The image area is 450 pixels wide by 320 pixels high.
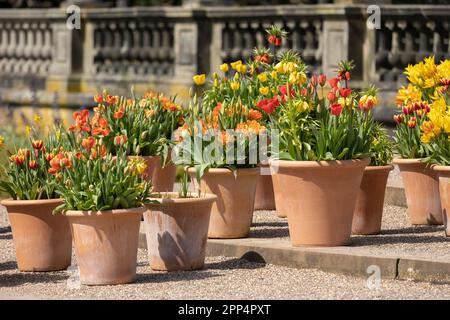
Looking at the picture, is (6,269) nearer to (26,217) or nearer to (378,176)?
(26,217)

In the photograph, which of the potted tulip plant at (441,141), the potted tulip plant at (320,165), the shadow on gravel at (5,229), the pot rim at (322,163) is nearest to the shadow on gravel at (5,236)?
the shadow on gravel at (5,229)

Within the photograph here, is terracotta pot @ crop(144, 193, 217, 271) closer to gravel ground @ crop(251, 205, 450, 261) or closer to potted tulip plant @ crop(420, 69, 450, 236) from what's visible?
gravel ground @ crop(251, 205, 450, 261)

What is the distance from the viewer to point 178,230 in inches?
358

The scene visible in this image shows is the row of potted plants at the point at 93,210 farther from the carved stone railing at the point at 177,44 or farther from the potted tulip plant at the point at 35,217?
the carved stone railing at the point at 177,44

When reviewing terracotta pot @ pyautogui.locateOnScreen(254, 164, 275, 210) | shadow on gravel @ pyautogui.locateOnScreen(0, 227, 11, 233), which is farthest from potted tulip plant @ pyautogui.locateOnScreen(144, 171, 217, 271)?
shadow on gravel @ pyautogui.locateOnScreen(0, 227, 11, 233)

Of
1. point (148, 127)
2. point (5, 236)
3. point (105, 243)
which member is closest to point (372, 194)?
point (148, 127)

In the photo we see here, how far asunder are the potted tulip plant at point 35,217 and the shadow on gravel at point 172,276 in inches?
26.4

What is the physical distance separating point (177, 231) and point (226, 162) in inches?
37.0

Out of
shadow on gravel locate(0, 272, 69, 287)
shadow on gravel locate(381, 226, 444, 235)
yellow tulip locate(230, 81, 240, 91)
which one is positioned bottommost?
shadow on gravel locate(0, 272, 69, 287)

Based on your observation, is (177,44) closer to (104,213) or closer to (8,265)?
(8,265)

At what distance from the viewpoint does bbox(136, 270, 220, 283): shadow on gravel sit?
888 cm

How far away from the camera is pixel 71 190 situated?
8766 mm

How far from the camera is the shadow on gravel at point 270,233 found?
10141 millimetres

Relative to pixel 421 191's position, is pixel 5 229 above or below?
below
